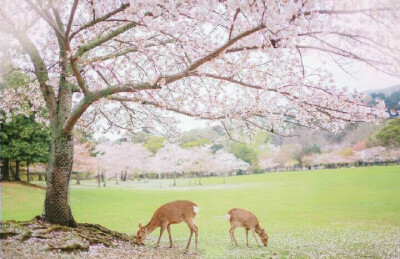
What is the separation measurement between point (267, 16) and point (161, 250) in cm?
513

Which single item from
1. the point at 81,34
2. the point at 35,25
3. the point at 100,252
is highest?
the point at 35,25

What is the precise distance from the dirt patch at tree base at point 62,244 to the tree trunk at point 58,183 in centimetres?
30

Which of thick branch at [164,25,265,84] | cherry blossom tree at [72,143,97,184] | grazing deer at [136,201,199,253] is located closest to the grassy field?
grazing deer at [136,201,199,253]

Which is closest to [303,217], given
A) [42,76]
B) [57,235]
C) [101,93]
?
[57,235]

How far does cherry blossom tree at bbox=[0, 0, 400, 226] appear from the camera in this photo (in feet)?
14.5

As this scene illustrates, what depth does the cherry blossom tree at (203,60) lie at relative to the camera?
4414 mm

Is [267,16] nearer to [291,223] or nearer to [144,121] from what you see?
[144,121]

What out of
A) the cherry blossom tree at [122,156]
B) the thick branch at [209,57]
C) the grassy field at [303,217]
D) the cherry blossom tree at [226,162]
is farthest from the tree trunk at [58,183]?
the cherry blossom tree at [226,162]

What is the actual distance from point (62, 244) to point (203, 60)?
144 inches

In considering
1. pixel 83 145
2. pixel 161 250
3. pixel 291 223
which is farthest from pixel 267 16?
pixel 83 145

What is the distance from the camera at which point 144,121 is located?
930cm

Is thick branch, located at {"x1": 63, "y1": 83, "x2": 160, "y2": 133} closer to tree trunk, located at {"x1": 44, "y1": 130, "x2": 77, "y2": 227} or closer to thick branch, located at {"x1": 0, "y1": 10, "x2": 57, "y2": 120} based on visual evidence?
tree trunk, located at {"x1": 44, "y1": 130, "x2": 77, "y2": 227}

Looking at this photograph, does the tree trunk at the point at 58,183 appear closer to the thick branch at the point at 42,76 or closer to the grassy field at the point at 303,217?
the thick branch at the point at 42,76

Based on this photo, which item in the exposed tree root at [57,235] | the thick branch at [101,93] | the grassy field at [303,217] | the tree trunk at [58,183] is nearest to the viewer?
the exposed tree root at [57,235]
